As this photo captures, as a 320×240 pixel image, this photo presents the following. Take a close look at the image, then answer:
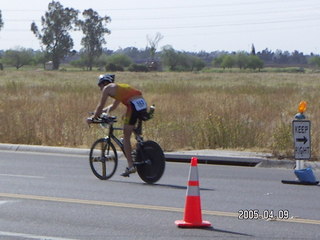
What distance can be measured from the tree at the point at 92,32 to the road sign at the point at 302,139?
342ft

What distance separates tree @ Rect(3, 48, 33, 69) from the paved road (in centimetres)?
12614

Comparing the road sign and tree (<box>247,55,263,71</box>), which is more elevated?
tree (<box>247,55,263,71</box>)

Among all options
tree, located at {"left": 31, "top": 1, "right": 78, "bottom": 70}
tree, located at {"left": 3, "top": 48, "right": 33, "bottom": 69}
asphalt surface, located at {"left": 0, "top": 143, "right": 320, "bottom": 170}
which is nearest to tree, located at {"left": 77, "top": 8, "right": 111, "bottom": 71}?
tree, located at {"left": 31, "top": 1, "right": 78, "bottom": 70}

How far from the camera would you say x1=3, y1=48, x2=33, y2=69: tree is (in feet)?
454

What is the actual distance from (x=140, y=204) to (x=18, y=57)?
131 m

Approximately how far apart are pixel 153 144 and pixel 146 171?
1.55 ft

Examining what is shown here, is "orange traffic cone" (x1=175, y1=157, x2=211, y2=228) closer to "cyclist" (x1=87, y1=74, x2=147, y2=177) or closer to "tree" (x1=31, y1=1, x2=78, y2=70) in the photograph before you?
"cyclist" (x1=87, y1=74, x2=147, y2=177)

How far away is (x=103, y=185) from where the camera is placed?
12.3 metres

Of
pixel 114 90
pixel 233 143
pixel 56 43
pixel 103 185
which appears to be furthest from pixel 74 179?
pixel 56 43

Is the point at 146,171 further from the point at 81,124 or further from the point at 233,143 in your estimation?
the point at 81,124

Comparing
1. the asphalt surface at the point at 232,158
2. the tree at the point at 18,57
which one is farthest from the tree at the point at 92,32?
the asphalt surface at the point at 232,158

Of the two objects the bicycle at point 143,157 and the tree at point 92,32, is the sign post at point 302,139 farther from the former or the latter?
the tree at point 92,32

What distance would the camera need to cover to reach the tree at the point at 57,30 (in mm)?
110188

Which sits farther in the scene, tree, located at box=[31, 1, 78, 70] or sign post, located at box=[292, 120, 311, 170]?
tree, located at box=[31, 1, 78, 70]
